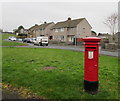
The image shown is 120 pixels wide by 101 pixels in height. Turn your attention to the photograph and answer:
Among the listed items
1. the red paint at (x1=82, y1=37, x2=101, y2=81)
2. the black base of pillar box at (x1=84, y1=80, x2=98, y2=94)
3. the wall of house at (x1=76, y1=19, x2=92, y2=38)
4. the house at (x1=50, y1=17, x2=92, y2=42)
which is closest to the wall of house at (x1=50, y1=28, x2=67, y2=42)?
the house at (x1=50, y1=17, x2=92, y2=42)

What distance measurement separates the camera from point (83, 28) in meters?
44.8

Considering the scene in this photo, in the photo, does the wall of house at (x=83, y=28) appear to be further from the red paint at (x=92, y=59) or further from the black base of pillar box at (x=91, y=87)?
the black base of pillar box at (x=91, y=87)

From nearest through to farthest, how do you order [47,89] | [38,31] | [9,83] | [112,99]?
1. [112,99]
2. [47,89]
3. [9,83]
4. [38,31]

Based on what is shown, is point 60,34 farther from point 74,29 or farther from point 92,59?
point 92,59

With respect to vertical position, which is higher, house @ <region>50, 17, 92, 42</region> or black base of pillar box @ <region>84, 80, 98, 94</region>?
house @ <region>50, 17, 92, 42</region>

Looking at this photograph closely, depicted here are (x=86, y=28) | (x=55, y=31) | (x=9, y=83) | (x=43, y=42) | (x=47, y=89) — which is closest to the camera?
(x=47, y=89)

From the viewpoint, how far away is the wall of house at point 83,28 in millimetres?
43838

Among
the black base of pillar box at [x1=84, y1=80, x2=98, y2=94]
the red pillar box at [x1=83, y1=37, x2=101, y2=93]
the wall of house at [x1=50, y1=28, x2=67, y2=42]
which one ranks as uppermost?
the wall of house at [x1=50, y1=28, x2=67, y2=42]

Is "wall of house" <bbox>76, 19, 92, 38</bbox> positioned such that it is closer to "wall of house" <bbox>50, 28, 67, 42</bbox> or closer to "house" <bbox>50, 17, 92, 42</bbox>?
"house" <bbox>50, 17, 92, 42</bbox>

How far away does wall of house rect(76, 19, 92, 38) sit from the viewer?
43838mm

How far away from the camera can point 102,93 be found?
376cm

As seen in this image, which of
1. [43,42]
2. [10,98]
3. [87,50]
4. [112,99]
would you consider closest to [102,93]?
[112,99]

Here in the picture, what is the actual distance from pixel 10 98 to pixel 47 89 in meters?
1.02

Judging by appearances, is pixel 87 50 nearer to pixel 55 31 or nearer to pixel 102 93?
pixel 102 93
